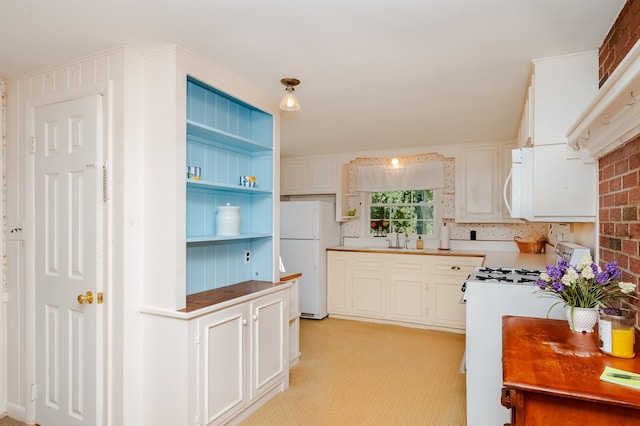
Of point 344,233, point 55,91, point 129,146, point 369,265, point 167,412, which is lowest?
point 167,412

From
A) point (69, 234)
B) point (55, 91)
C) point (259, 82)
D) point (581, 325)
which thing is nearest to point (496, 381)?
point (581, 325)

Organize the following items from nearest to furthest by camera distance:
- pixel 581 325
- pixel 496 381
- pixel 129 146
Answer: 1. pixel 581 325
2. pixel 129 146
3. pixel 496 381

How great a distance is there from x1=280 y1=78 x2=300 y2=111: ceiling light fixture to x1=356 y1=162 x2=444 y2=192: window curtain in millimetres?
A: 2806

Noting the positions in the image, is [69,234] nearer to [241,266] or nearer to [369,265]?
[241,266]

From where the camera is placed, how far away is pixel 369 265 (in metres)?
4.91

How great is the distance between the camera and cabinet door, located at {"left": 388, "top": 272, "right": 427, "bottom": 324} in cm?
462

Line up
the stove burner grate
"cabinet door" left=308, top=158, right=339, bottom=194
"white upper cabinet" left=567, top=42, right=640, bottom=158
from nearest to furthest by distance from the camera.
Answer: "white upper cabinet" left=567, top=42, right=640, bottom=158, the stove burner grate, "cabinet door" left=308, top=158, right=339, bottom=194

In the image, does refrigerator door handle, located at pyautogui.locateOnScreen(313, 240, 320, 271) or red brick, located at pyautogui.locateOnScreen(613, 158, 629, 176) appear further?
refrigerator door handle, located at pyautogui.locateOnScreen(313, 240, 320, 271)

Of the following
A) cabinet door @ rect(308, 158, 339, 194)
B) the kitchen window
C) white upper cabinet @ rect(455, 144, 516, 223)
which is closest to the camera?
white upper cabinet @ rect(455, 144, 516, 223)

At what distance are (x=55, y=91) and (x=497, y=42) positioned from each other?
2.61m

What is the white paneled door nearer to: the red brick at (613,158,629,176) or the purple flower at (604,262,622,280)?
the purple flower at (604,262,622,280)

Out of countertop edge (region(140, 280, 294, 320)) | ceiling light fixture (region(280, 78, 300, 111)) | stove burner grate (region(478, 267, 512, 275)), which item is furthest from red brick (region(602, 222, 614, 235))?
countertop edge (region(140, 280, 294, 320))

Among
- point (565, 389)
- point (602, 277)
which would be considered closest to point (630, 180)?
point (602, 277)

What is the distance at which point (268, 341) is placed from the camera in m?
2.75
